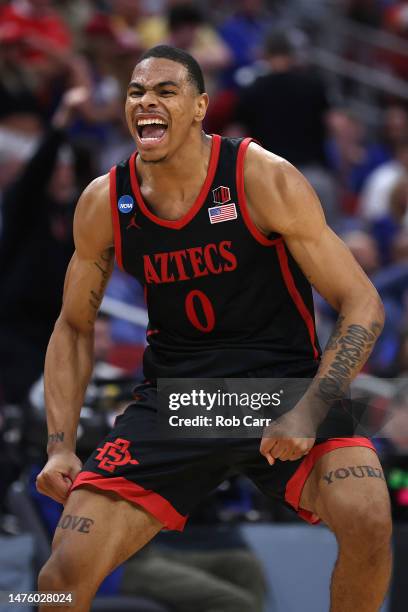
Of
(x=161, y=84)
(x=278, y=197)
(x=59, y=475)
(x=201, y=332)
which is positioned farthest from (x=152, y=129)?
(x=59, y=475)

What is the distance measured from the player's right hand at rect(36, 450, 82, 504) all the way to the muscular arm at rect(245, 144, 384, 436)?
0.93 m

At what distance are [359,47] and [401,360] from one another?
6.88 metres

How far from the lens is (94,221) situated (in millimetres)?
4516

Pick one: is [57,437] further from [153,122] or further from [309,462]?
[153,122]

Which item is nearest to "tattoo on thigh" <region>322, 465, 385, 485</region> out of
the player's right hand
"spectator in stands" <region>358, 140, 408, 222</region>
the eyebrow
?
the player's right hand

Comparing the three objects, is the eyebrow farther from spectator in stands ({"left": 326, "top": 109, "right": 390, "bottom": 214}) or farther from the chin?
spectator in stands ({"left": 326, "top": 109, "right": 390, "bottom": 214})

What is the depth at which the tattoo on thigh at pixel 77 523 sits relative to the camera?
4121 millimetres

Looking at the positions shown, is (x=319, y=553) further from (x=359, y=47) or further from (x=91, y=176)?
(x=359, y=47)

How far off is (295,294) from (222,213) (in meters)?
0.40

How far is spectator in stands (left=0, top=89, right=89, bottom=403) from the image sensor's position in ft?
22.7

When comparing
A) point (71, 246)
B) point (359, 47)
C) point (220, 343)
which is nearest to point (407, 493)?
point (220, 343)

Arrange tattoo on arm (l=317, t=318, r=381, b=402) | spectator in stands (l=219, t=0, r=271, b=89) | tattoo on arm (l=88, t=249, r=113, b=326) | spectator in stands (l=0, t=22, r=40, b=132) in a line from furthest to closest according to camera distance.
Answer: spectator in stands (l=219, t=0, r=271, b=89) < spectator in stands (l=0, t=22, r=40, b=132) < tattoo on arm (l=88, t=249, r=113, b=326) < tattoo on arm (l=317, t=318, r=381, b=402)

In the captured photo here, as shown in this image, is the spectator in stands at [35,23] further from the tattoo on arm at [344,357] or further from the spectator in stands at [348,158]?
the tattoo on arm at [344,357]

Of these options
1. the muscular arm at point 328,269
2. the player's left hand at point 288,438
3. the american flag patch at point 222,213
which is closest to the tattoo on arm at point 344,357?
the muscular arm at point 328,269
